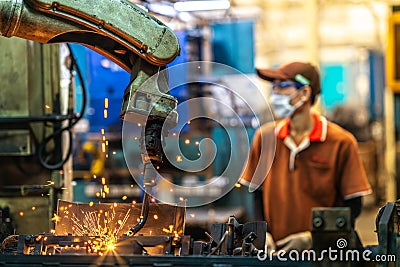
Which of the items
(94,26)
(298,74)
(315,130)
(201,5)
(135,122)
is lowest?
(315,130)

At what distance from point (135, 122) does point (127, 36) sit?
1.06 ft

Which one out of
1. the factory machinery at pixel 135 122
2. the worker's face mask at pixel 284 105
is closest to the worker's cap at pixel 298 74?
the worker's face mask at pixel 284 105

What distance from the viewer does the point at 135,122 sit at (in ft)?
9.88

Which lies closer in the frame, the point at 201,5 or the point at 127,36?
the point at 127,36

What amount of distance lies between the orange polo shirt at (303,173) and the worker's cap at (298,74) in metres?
0.26

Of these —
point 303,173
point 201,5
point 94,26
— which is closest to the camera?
point 94,26

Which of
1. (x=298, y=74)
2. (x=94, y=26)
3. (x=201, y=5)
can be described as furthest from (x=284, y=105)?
(x=201, y=5)

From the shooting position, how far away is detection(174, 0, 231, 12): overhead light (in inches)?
295

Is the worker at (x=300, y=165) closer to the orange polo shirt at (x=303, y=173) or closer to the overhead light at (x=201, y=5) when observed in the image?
the orange polo shirt at (x=303, y=173)

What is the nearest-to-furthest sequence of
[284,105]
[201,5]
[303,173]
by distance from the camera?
[303,173] → [284,105] → [201,5]

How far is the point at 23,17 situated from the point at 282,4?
7.75 m

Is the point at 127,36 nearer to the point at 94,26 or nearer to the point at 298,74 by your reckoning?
the point at 94,26

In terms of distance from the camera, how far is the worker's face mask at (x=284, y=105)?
5191mm

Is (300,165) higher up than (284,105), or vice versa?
(284,105)
